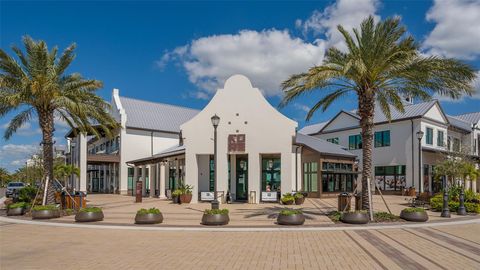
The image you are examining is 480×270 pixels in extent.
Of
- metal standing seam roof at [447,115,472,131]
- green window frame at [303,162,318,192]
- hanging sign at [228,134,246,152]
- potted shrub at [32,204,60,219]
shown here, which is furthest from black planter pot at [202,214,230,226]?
metal standing seam roof at [447,115,472,131]

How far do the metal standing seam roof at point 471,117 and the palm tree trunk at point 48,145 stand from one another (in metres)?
45.8

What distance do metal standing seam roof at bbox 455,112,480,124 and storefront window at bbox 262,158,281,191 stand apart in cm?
3065

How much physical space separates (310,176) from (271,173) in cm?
560

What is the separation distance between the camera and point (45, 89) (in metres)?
18.7

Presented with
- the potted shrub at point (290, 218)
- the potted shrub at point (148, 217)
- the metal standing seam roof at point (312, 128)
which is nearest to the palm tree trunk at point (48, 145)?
the potted shrub at point (148, 217)

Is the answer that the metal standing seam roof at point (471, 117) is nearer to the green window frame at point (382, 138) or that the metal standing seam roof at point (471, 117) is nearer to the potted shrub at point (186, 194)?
the green window frame at point (382, 138)

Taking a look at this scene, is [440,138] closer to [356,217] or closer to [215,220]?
[356,217]

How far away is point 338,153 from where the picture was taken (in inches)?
1344

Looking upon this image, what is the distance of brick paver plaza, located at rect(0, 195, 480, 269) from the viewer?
29.3 ft

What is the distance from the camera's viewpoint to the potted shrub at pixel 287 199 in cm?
2489

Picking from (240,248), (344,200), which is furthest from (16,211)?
(344,200)

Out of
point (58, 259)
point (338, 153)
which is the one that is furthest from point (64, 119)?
point (338, 153)

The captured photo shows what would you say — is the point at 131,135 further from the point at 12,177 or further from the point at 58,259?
the point at 12,177

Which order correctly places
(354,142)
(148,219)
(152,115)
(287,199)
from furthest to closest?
(152,115) → (354,142) → (287,199) → (148,219)
